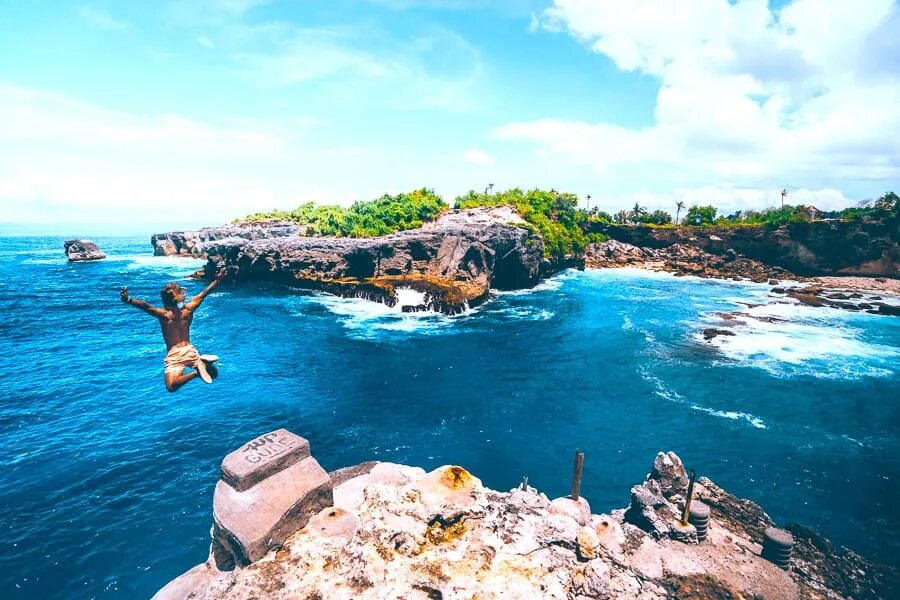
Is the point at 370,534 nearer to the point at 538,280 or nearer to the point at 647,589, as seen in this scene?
the point at 647,589

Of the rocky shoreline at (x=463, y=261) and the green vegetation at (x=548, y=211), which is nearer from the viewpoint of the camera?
the rocky shoreline at (x=463, y=261)

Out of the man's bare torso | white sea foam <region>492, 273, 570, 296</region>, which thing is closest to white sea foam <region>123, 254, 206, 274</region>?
white sea foam <region>492, 273, 570, 296</region>

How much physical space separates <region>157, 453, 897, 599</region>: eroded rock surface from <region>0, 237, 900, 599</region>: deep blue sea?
499cm

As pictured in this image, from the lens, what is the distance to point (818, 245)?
282ft

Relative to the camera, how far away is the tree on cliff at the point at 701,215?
369 ft

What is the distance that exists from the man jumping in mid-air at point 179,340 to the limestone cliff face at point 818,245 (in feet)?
361

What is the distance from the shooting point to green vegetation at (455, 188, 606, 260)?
8638 centimetres

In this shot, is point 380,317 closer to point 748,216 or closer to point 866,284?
point 866,284

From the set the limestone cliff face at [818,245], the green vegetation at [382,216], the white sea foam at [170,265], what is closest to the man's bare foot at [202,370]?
the green vegetation at [382,216]

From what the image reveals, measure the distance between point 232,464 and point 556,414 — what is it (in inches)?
850

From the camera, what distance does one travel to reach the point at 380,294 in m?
58.1

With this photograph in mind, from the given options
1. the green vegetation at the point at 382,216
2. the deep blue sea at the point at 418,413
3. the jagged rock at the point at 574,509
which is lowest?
the deep blue sea at the point at 418,413

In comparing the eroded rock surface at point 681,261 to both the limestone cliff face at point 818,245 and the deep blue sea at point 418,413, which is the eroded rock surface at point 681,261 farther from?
the deep blue sea at point 418,413

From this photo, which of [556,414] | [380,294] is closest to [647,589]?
[556,414]
